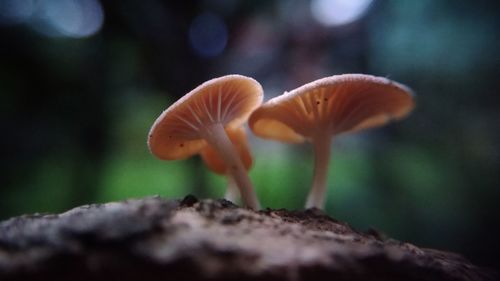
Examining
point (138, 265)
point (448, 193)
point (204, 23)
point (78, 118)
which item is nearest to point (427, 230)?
point (448, 193)

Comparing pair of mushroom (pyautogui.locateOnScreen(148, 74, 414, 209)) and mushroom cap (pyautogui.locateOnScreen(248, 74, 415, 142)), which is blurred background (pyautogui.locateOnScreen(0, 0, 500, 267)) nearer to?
mushroom cap (pyautogui.locateOnScreen(248, 74, 415, 142))

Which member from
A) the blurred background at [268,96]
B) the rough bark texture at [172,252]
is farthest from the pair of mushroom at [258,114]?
the blurred background at [268,96]

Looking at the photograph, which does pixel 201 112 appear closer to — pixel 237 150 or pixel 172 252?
pixel 237 150

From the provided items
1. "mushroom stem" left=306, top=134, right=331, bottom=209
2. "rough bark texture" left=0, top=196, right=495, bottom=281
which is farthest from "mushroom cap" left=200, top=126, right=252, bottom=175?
"rough bark texture" left=0, top=196, right=495, bottom=281

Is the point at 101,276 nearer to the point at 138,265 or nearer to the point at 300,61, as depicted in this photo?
the point at 138,265

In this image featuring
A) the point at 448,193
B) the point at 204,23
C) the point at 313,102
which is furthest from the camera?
the point at 204,23

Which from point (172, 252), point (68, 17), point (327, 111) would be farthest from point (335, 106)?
point (68, 17)
